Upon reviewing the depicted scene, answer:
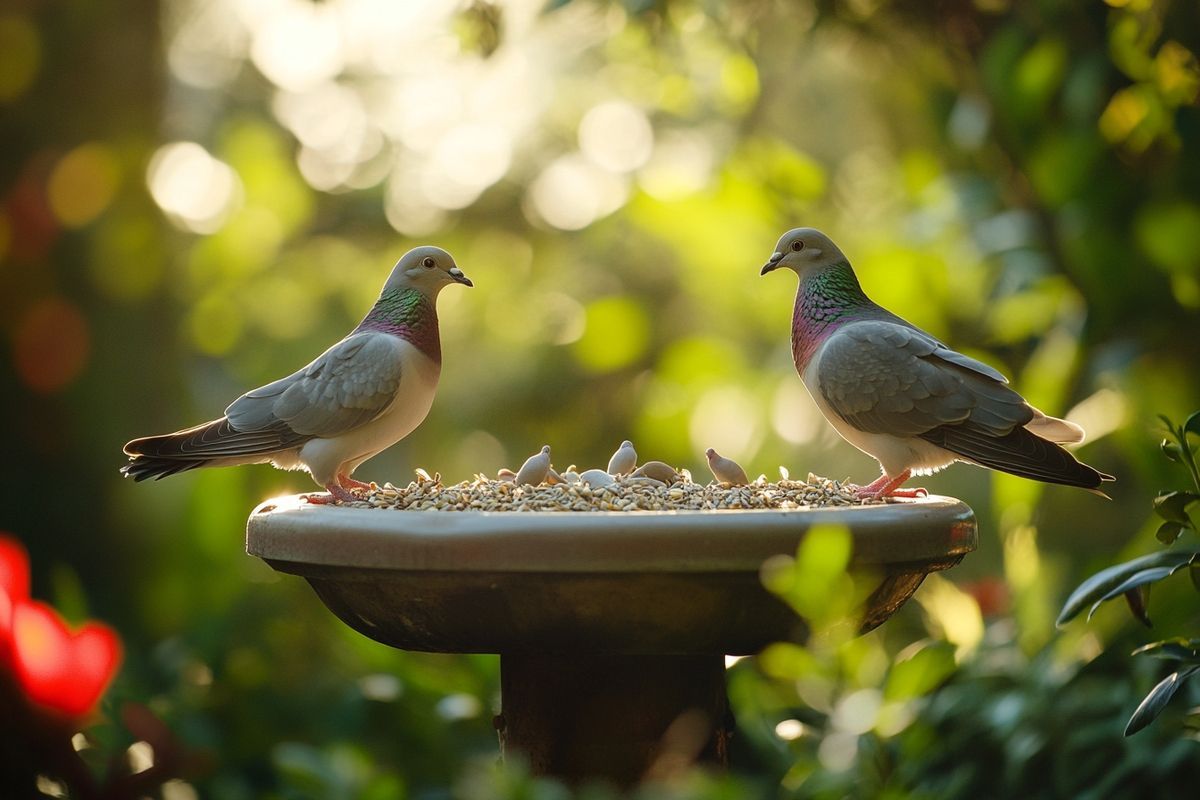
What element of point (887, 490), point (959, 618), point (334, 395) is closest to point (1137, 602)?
point (887, 490)

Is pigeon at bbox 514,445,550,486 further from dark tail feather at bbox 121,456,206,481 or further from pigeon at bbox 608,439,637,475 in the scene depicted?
dark tail feather at bbox 121,456,206,481

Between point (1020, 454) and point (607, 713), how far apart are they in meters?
0.78

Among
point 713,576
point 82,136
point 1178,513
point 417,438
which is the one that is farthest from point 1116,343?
point 417,438

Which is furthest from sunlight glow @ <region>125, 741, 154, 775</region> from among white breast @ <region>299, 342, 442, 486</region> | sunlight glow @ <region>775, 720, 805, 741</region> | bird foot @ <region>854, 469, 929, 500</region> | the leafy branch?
the leafy branch

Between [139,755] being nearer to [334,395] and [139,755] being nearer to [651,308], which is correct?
[334,395]

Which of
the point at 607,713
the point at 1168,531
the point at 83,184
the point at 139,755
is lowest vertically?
the point at 139,755

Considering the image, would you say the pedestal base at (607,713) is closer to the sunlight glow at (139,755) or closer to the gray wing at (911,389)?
the gray wing at (911,389)

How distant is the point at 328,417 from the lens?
200 centimetres

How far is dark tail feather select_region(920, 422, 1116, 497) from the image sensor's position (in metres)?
1.88

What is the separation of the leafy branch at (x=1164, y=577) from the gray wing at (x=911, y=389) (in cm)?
33

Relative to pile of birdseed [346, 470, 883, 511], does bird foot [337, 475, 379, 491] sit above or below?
below

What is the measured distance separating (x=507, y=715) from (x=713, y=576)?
1.83 ft

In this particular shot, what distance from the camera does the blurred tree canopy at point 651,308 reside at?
266 centimetres

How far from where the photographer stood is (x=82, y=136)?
3871 millimetres
